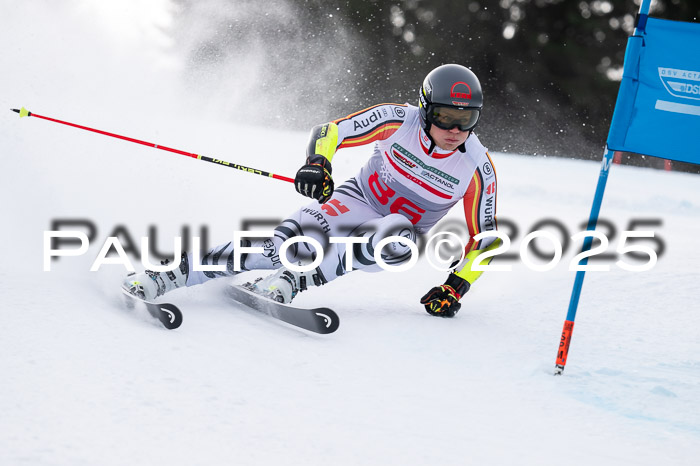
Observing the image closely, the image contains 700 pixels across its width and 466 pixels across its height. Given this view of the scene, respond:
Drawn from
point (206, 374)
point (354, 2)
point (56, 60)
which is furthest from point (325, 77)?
point (206, 374)

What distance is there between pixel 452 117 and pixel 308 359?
4.51 feet

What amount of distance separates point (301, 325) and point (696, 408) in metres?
1.62

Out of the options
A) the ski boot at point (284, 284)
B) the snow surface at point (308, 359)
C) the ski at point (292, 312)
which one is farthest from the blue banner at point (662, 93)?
the ski boot at point (284, 284)

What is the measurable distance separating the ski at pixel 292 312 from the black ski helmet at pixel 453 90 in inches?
44.0

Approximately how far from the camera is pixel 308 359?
113 inches

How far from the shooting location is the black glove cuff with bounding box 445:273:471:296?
3.84 meters

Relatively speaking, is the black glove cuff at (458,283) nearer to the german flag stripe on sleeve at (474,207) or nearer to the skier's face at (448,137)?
the german flag stripe on sleeve at (474,207)

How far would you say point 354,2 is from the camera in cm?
1855

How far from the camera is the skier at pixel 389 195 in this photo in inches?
135

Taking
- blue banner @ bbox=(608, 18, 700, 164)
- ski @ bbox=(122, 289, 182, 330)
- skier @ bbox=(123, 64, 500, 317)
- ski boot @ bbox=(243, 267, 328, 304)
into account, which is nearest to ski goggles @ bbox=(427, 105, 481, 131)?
skier @ bbox=(123, 64, 500, 317)

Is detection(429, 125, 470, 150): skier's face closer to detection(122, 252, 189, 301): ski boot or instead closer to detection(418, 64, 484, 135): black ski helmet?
detection(418, 64, 484, 135): black ski helmet

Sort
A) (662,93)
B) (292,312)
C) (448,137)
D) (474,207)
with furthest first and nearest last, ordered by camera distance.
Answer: (474,207) → (448,137) → (292,312) → (662,93)

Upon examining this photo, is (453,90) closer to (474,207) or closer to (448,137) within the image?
(448,137)

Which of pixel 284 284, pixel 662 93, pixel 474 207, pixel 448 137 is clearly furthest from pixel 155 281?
pixel 662 93
